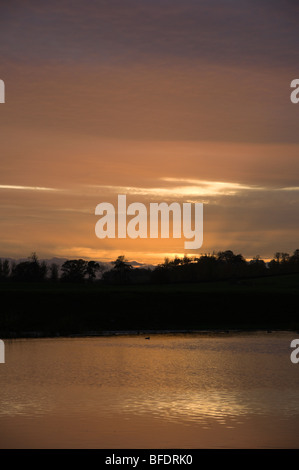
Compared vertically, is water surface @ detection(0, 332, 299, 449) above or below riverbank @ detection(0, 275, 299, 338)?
below

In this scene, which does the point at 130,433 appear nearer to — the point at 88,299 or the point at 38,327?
the point at 38,327

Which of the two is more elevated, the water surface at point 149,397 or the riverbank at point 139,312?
the riverbank at point 139,312

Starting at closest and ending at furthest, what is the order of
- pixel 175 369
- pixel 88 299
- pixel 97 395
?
pixel 97 395, pixel 175 369, pixel 88 299

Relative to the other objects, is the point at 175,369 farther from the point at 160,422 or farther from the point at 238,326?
the point at 238,326

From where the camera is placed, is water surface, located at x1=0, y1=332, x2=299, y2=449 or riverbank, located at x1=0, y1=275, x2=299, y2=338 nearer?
water surface, located at x1=0, y1=332, x2=299, y2=449

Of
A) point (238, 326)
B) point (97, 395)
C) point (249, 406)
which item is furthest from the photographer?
point (238, 326)

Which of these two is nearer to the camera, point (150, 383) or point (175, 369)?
point (150, 383)

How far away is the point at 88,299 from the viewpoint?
59.7 m

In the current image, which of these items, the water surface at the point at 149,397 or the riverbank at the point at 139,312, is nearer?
the water surface at the point at 149,397

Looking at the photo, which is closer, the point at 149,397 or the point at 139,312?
the point at 149,397

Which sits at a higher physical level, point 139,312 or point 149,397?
point 139,312
